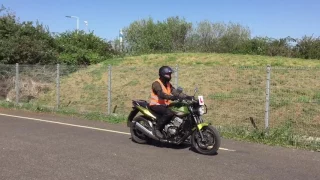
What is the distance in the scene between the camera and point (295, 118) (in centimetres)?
1174

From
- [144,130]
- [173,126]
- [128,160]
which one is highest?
[173,126]

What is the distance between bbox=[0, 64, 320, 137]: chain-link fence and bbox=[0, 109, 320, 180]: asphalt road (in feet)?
9.61

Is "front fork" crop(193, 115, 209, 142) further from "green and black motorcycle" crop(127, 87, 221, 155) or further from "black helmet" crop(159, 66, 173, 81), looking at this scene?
"black helmet" crop(159, 66, 173, 81)

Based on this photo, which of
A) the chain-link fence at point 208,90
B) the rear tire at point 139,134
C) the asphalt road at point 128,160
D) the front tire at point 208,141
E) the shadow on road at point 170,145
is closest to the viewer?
the asphalt road at point 128,160

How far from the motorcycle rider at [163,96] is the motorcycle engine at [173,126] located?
3.6 inches

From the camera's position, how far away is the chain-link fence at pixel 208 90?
1212 cm

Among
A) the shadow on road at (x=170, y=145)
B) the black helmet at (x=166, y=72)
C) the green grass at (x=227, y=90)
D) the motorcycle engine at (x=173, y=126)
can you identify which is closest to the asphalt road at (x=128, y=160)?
the shadow on road at (x=170, y=145)

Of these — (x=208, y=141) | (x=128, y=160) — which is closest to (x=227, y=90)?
(x=208, y=141)

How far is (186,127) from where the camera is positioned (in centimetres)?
805

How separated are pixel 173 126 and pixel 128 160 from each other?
4.61 feet

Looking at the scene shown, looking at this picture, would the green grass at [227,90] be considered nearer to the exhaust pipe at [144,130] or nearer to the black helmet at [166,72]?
the exhaust pipe at [144,130]

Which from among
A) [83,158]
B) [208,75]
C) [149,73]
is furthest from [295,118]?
[149,73]

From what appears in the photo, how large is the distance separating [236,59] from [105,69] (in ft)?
22.4

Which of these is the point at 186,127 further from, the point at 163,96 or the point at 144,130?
the point at 144,130
